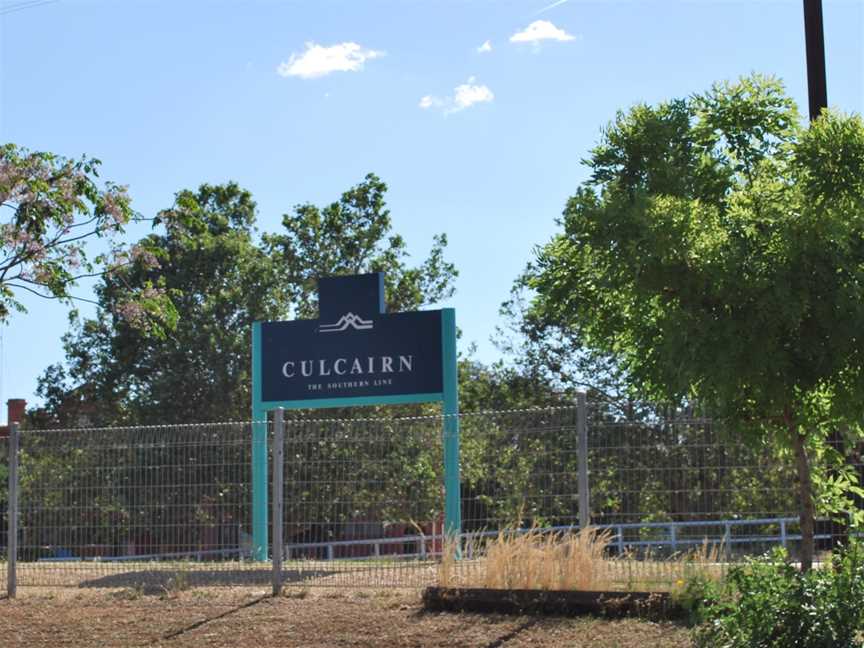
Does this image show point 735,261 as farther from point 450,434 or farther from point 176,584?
point 176,584

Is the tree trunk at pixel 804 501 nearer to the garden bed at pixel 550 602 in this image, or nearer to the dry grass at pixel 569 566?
the dry grass at pixel 569 566

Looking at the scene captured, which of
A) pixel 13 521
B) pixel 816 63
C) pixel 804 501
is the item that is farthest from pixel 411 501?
pixel 816 63

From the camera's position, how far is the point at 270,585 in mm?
12812

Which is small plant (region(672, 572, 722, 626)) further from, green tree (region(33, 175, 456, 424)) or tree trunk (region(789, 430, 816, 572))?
green tree (region(33, 175, 456, 424))

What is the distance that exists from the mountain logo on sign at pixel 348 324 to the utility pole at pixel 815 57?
9.47 m

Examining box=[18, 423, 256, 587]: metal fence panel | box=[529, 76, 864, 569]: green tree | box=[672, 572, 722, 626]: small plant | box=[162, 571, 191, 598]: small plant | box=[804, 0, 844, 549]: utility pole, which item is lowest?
box=[162, 571, 191, 598]: small plant

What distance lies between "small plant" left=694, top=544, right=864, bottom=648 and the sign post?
9.96 meters

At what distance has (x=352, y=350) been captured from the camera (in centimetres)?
1912

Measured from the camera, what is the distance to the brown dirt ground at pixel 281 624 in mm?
9914

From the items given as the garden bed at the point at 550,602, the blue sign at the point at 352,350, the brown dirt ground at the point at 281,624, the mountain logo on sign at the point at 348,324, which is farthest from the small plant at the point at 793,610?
the mountain logo on sign at the point at 348,324

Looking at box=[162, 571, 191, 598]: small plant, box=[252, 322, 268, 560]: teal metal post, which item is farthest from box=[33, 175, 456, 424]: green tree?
box=[162, 571, 191, 598]: small plant

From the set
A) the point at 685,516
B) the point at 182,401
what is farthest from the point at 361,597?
the point at 182,401

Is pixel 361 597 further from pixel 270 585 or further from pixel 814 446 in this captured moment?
pixel 814 446

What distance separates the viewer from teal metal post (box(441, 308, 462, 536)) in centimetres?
1248
